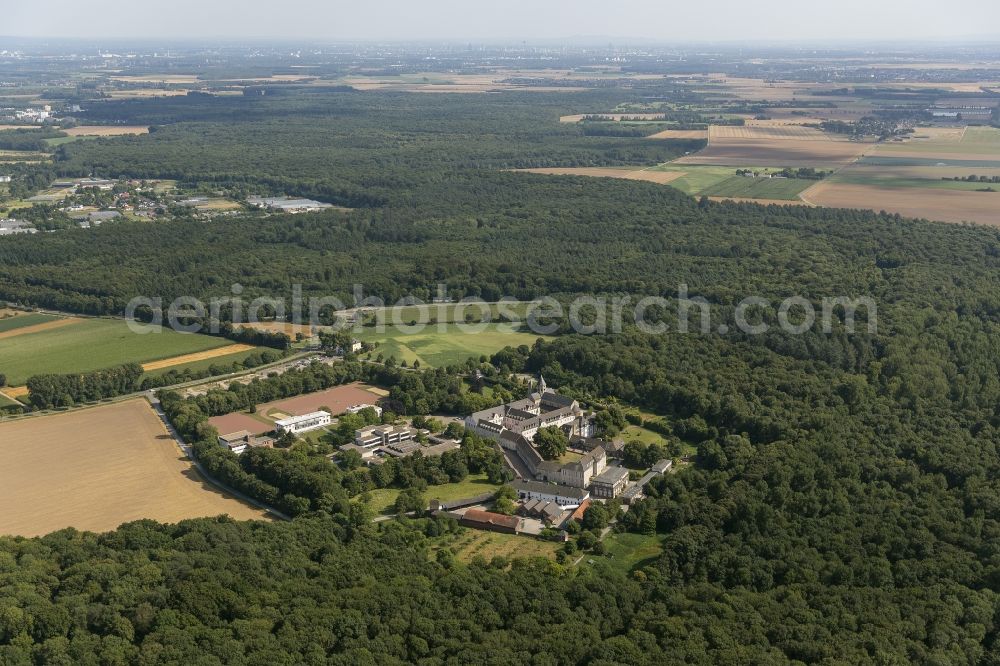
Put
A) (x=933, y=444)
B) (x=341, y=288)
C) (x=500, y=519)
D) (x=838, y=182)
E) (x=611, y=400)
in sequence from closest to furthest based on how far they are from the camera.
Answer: (x=500, y=519) < (x=933, y=444) < (x=611, y=400) < (x=341, y=288) < (x=838, y=182)

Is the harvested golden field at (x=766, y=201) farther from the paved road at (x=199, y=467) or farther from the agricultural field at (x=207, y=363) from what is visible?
the paved road at (x=199, y=467)

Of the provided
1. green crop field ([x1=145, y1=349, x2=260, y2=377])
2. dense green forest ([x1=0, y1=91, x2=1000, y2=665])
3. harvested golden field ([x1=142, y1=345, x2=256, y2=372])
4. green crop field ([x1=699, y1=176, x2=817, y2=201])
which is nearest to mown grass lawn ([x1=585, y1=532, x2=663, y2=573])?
dense green forest ([x1=0, y1=91, x2=1000, y2=665])

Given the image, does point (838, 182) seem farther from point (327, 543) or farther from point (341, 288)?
point (327, 543)

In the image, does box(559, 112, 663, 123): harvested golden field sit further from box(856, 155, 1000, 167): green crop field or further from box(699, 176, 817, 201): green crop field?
box(699, 176, 817, 201): green crop field

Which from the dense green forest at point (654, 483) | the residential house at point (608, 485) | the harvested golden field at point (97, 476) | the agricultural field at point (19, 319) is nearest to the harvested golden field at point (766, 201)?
the dense green forest at point (654, 483)

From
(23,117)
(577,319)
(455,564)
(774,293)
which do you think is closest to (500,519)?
(455,564)

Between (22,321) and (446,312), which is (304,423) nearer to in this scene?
(446,312)

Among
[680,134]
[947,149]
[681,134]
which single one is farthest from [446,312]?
[681,134]
